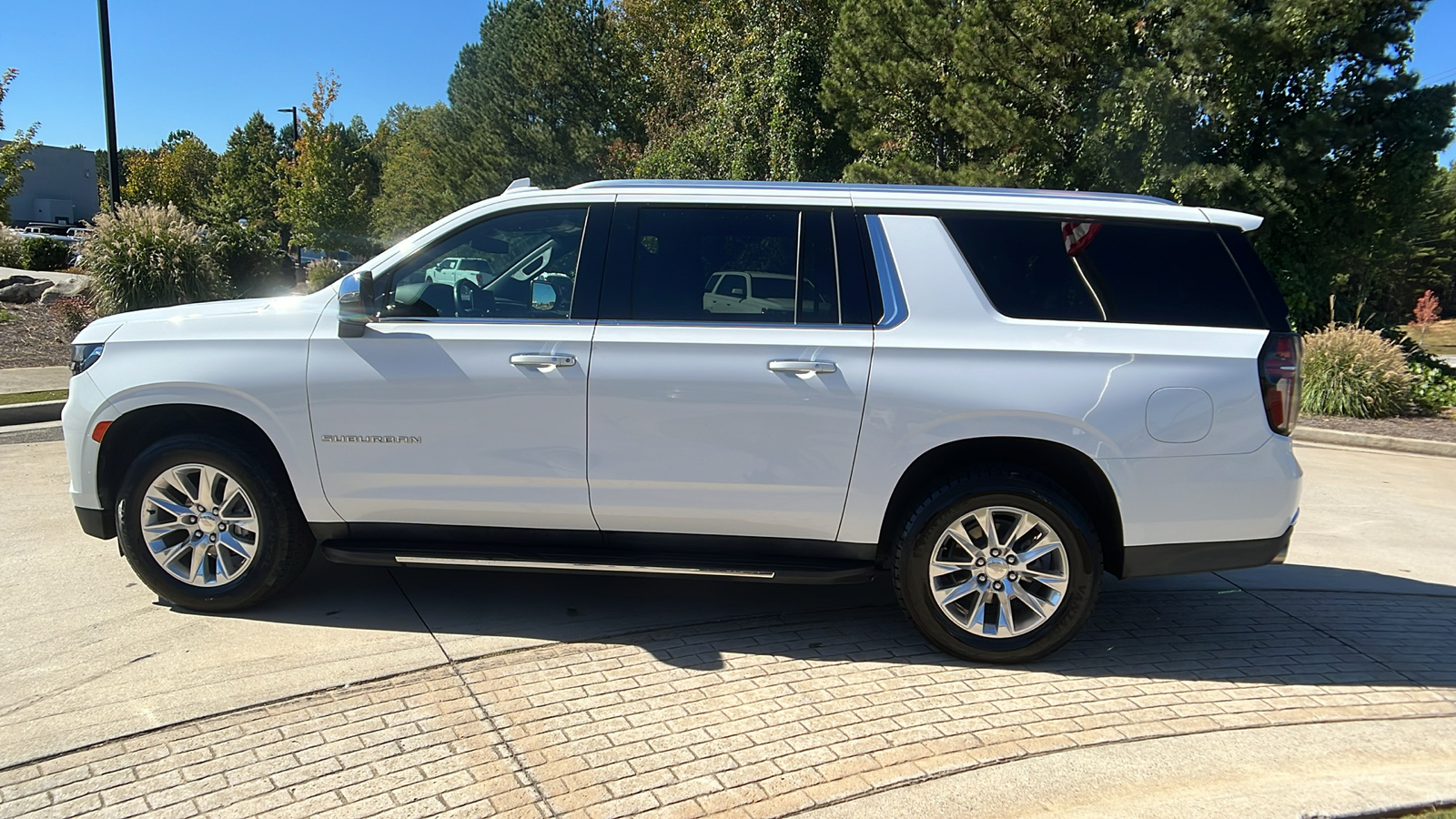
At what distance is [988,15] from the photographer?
1549 cm

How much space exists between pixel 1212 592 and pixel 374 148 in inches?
3185

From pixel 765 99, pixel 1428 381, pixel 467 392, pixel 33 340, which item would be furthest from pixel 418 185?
pixel 467 392

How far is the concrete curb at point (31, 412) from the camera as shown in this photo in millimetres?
9195

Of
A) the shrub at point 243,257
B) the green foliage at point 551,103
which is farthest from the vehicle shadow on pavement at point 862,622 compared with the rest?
the green foliage at point 551,103

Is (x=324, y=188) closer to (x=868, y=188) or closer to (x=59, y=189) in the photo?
(x=868, y=188)

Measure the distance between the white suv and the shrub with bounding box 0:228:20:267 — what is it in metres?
25.3

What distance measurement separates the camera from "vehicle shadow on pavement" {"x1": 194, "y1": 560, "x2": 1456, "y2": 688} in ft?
14.5

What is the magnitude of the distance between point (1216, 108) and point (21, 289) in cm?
2008

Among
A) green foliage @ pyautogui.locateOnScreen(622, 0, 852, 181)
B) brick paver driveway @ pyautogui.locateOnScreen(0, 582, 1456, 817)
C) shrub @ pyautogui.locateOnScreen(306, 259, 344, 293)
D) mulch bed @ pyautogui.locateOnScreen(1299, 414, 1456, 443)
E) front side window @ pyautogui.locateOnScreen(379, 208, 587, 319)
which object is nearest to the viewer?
brick paver driveway @ pyautogui.locateOnScreen(0, 582, 1456, 817)

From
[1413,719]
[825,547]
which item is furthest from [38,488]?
[1413,719]

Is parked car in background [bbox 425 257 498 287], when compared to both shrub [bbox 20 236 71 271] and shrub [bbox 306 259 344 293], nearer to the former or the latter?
shrub [bbox 306 259 344 293]

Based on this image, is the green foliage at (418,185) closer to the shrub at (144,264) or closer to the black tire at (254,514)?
the shrub at (144,264)

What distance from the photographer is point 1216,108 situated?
13.9 meters

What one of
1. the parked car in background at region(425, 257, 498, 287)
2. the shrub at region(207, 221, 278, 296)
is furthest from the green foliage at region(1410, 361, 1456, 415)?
the shrub at region(207, 221, 278, 296)
